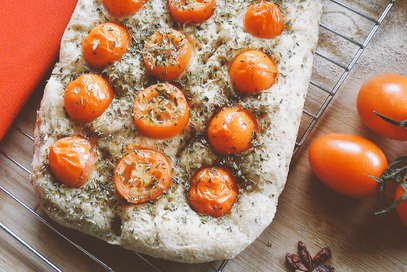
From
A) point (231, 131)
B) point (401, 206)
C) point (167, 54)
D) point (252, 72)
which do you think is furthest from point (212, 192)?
point (401, 206)

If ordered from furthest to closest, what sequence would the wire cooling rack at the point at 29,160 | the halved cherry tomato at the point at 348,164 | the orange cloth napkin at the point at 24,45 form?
1. the orange cloth napkin at the point at 24,45
2. the wire cooling rack at the point at 29,160
3. the halved cherry tomato at the point at 348,164

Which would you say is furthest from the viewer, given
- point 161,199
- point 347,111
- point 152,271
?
point 347,111

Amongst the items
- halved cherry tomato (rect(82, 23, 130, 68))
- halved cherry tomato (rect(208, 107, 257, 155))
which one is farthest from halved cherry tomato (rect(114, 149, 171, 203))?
halved cherry tomato (rect(82, 23, 130, 68))

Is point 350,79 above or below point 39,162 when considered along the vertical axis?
above

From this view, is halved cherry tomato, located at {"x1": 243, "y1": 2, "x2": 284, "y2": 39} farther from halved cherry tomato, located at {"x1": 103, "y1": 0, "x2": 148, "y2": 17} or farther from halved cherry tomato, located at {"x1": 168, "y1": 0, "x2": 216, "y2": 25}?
halved cherry tomato, located at {"x1": 103, "y1": 0, "x2": 148, "y2": 17}

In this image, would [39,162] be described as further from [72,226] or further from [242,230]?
[242,230]

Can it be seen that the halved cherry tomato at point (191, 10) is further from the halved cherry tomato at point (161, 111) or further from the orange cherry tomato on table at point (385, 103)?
the orange cherry tomato on table at point (385, 103)

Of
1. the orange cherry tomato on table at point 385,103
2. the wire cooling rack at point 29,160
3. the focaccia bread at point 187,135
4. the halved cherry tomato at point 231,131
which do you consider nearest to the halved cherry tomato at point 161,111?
the focaccia bread at point 187,135

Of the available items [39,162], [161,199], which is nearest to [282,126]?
[161,199]
